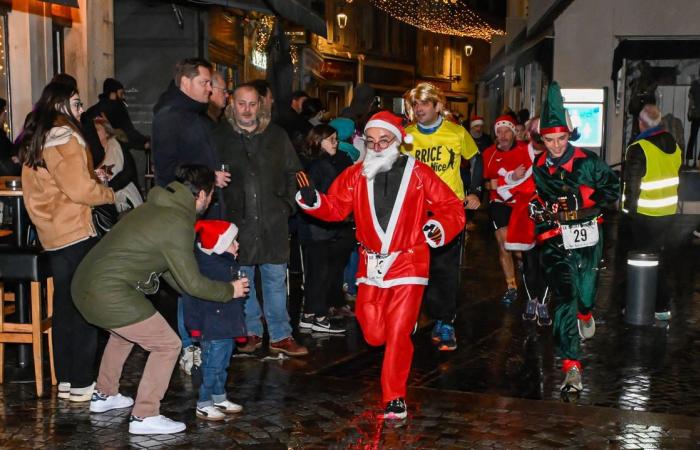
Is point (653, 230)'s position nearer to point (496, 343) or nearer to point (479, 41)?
point (496, 343)

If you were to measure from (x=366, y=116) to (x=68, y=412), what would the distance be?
600 centimetres

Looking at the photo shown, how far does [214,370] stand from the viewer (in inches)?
259

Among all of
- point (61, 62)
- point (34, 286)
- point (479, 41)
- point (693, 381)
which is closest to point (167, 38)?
point (61, 62)

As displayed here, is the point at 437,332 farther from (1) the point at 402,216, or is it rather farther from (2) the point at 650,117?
(2) the point at 650,117

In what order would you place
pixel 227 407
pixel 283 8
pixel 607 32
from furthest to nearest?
pixel 607 32, pixel 283 8, pixel 227 407

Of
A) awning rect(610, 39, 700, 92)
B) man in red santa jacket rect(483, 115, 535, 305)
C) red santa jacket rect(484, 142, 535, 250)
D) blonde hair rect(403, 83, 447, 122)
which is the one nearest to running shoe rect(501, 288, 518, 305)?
man in red santa jacket rect(483, 115, 535, 305)

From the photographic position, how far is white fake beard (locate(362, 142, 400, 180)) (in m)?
6.71

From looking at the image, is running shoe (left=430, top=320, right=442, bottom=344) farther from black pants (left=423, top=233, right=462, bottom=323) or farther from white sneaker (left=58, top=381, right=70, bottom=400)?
white sneaker (left=58, top=381, right=70, bottom=400)

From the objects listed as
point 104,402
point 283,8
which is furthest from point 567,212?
point 283,8

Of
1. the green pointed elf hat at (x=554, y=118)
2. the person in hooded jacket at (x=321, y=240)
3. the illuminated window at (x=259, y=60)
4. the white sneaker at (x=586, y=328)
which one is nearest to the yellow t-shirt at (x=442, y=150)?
the person in hooded jacket at (x=321, y=240)

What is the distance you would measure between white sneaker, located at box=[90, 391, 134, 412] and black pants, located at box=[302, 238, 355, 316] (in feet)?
9.24

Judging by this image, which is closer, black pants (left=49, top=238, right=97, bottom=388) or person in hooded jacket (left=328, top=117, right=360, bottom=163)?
black pants (left=49, top=238, right=97, bottom=388)

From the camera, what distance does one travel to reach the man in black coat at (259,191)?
26.1 ft

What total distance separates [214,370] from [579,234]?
278 cm
